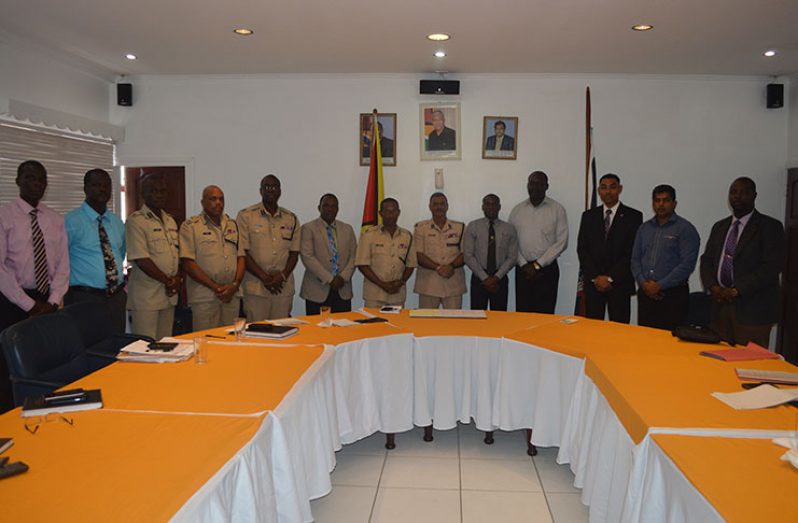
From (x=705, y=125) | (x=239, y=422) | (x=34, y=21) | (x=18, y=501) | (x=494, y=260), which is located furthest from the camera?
(x=705, y=125)

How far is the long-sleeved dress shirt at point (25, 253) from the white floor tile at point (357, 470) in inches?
89.7

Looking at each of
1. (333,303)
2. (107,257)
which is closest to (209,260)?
(107,257)

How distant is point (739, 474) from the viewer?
5.43ft

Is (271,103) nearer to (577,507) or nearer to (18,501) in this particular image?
(577,507)

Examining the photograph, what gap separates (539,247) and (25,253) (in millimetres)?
4319

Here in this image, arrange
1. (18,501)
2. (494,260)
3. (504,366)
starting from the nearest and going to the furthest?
(18,501) < (504,366) < (494,260)

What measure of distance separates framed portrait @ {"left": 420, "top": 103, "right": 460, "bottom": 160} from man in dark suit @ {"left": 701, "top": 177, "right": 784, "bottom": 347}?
2943mm

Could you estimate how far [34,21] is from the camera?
4.75 meters

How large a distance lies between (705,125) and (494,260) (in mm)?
2856

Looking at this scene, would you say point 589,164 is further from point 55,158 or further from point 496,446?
point 55,158

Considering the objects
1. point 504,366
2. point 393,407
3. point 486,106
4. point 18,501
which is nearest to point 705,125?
point 486,106

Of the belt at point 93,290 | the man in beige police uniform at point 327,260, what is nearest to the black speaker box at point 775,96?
the man in beige police uniform at point 327,260

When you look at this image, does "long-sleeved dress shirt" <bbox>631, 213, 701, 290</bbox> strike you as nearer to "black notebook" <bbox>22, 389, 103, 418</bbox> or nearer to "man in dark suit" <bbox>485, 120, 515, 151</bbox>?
"man in dark suit" <bbox>485, 120, 515, 151</bbox>

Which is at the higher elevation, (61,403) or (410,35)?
(410,35)
